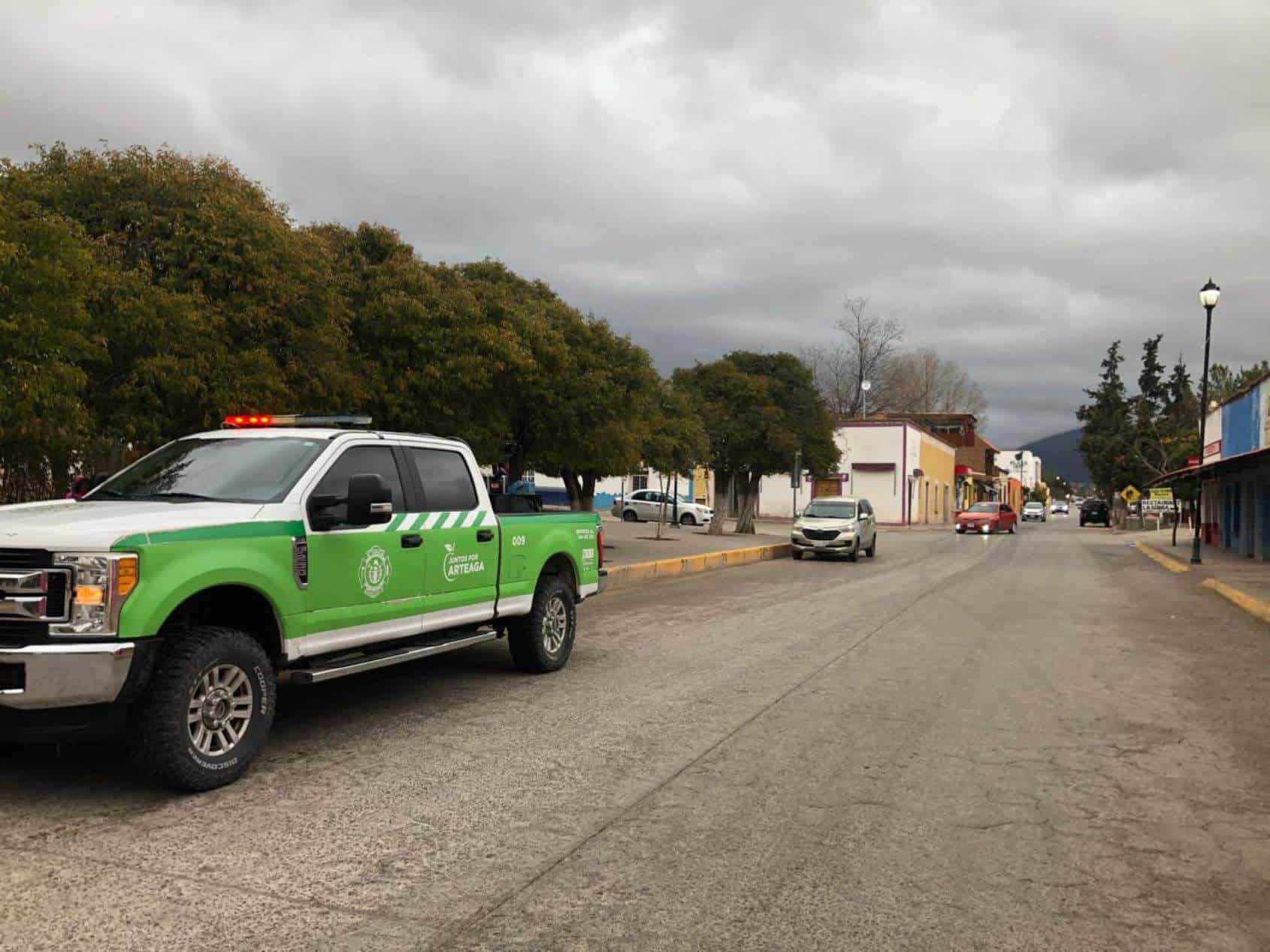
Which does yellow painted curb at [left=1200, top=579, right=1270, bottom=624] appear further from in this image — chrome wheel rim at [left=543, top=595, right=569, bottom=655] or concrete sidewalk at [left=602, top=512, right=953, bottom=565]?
concrete sidewalk at [left=602, top=512, right=953, bottom=565]

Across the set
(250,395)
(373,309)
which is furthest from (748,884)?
(373,309)

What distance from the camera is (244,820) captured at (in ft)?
16.0

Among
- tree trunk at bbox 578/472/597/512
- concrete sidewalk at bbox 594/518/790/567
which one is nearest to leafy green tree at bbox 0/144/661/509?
concrete sidewalk at bbox 594/518/790/567

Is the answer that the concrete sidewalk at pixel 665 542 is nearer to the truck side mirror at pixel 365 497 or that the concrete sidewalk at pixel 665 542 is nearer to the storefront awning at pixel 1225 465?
the storefront awning at pixel 1225 465

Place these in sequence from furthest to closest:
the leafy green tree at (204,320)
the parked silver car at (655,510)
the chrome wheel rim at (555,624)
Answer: the parked silver car at (655,510) < the leafy green tree at (204,320) < the chrome wheel rim at (555,624)

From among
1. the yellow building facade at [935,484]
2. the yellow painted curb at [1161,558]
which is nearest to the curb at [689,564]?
the yellow painted curb at [1161,558]

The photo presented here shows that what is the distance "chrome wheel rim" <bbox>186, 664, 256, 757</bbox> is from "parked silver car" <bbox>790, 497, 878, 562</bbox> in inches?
853

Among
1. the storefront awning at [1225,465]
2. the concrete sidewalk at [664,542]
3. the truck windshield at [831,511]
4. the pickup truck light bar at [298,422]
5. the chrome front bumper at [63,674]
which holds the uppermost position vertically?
the storefront awning at [1225,465]

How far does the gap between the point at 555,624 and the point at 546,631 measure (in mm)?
177

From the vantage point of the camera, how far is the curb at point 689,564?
18.6 meters

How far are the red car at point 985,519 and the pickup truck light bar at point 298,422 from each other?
143ft

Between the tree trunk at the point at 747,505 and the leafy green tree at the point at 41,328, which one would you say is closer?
the leafy green tree at the point at 41,328

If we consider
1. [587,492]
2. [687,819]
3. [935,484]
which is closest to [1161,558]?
[587,492]

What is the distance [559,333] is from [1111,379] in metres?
67.3
